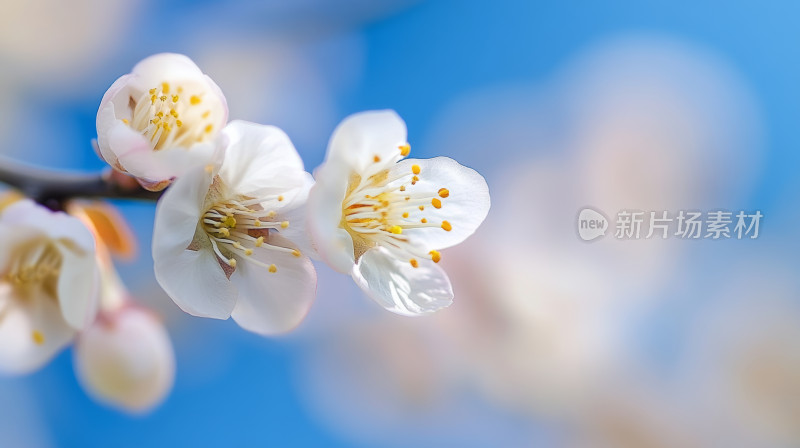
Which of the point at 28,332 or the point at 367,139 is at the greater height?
the point at 367,139

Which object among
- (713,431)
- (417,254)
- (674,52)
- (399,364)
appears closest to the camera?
(417,254)

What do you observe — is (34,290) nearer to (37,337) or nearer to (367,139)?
(37,337)

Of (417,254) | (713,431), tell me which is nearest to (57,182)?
(417,254)

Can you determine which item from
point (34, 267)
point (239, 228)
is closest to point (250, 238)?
point (239, 228)

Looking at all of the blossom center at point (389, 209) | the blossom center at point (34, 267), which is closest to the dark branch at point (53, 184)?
the blossom center at point (34, 267)

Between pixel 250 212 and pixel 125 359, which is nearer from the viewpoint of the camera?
pixel 250 212

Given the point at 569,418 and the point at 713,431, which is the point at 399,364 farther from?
the point at 713,431

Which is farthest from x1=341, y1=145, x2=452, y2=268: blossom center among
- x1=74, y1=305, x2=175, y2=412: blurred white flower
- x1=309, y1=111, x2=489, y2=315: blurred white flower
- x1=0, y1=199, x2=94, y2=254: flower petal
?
x1=74, y1=305, x2=175, y2=412: blurred white flower
